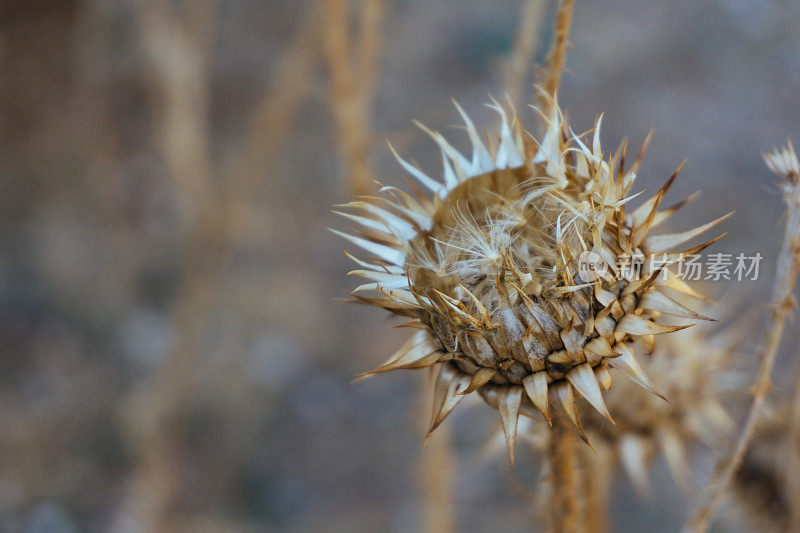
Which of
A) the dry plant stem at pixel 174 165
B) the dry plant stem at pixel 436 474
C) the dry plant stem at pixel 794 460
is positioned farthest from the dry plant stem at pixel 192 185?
the dry plant stem at pixel 794 460

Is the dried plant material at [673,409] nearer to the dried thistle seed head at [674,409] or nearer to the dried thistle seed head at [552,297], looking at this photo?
the dried thistle seed head at [674,409]

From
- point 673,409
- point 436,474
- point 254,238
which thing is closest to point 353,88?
point 436,474

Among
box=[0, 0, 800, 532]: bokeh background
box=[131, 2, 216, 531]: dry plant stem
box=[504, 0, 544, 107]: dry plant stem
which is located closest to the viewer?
box=[504, 0, 544, 107]: dry plant stem

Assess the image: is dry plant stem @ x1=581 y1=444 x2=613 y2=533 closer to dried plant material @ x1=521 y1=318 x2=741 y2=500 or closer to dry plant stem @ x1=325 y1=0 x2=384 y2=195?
dried plant material @ x1=521 y1=318 x2=741 y2=500

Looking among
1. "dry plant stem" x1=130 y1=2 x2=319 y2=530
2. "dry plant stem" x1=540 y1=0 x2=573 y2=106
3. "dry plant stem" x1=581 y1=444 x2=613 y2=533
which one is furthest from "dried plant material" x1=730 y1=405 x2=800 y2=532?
"dry plant stem" x1=130 y1=2 x2=319 y2=530

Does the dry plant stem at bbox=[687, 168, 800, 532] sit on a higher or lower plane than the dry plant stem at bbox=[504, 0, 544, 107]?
lower

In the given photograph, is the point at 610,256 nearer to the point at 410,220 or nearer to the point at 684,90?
the point at 410,220

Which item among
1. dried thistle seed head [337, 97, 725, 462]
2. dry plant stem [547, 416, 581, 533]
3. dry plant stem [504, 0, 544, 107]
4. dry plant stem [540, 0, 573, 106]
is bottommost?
dry plant stem [547, 416, 581, 533]

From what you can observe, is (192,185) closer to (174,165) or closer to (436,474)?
(174,165)
